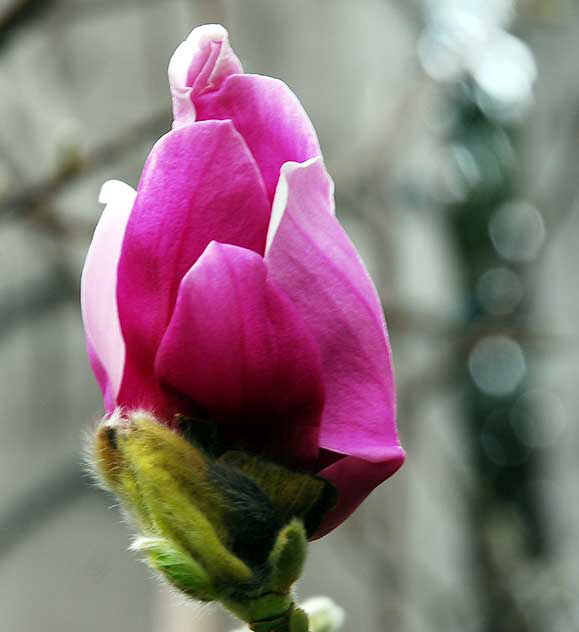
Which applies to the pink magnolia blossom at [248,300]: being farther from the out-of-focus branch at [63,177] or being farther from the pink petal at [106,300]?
the out-of-focus branch at [63,177]

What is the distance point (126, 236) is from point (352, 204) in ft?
5.92

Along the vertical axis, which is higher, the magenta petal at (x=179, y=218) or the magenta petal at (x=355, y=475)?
the magenta petal at (x=179, y=218)

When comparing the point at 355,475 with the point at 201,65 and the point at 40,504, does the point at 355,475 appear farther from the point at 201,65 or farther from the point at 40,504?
the point at 40,504

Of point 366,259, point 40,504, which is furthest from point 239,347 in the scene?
point 366,259

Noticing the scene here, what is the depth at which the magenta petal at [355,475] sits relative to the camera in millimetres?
294

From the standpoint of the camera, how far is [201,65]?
310mm

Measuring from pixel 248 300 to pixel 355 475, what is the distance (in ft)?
0.21

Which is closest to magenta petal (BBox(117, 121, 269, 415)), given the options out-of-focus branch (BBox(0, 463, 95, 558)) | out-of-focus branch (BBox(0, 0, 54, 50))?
out-of-focus branch (BBox(0, 0, 54, 50))

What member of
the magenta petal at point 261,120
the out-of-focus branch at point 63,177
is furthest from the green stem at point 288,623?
the out-of-focus branch at point 63,177

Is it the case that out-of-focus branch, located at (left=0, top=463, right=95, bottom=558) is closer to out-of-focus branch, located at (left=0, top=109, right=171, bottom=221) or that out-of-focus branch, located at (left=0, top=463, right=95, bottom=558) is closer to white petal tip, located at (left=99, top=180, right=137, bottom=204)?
out-of-focus branch, located at (left=0, top=109, right=171, bottom=221)

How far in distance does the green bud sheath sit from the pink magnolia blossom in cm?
1

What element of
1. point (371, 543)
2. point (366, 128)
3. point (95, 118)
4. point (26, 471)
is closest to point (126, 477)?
point (26, 471)

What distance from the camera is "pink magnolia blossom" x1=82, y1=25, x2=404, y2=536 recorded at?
0.28m

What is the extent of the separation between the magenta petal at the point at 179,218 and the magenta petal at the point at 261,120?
0.6 inches
